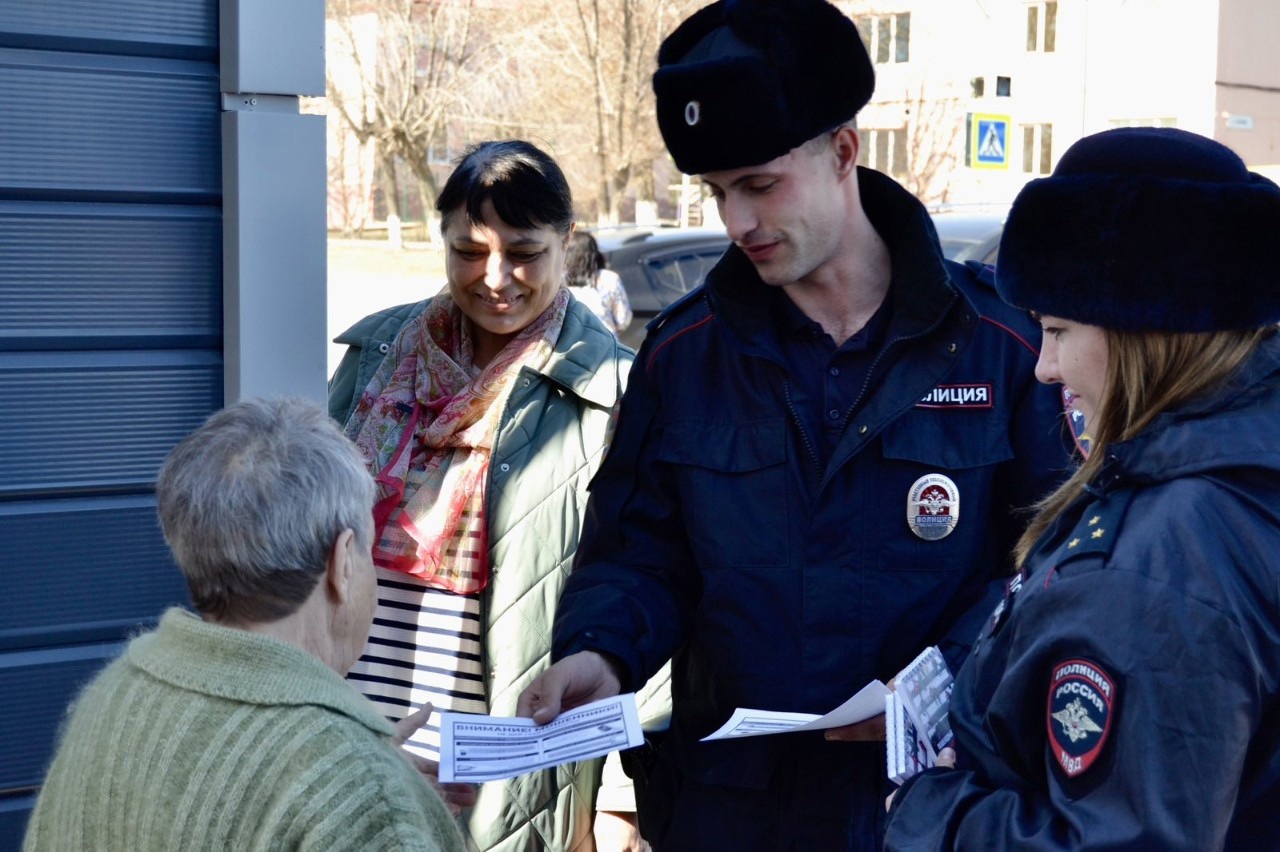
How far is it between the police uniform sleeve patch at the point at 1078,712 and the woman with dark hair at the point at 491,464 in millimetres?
1568

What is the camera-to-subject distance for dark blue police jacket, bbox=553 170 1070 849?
237cm

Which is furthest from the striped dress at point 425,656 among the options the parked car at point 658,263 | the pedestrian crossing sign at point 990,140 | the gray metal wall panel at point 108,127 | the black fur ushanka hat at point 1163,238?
the pedestrian crossing sign at point 990,140

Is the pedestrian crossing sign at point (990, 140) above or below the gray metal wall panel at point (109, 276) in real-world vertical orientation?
above

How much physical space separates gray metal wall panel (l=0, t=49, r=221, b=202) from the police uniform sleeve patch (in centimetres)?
207

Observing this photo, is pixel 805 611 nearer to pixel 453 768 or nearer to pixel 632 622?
pixel 632 622

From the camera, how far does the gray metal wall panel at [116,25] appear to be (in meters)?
2.76

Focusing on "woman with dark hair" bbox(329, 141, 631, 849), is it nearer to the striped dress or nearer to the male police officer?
the striped dress

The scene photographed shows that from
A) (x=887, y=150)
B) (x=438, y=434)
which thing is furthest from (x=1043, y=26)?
(x=438, y=434)

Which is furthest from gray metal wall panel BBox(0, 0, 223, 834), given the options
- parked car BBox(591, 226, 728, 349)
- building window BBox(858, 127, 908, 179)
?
building window BBox(858, 127, 908, 179)

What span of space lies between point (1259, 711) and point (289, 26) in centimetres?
225

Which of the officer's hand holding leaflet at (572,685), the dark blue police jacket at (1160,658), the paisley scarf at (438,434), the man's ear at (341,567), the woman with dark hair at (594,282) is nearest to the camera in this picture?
the dark blue police jacket at (1160,658)

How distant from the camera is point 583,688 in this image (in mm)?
2400

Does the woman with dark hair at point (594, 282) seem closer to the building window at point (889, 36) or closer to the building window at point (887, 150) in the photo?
the building window at point (887, 150)

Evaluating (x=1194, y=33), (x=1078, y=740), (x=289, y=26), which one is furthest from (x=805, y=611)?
(x=1194, y=33)
